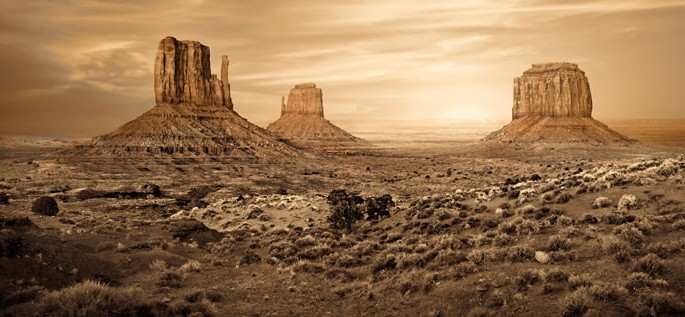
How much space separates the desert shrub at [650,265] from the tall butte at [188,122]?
300 ft

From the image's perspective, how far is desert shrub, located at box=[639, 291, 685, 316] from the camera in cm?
967

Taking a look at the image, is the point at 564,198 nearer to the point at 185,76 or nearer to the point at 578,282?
the point at 578,282

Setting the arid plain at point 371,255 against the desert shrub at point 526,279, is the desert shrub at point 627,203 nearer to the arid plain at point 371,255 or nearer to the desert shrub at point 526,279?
the arid plain at point 371,255

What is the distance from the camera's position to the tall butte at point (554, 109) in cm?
14275

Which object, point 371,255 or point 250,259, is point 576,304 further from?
point 250,259

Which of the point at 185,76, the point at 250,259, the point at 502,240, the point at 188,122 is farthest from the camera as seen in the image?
the point at 185,76

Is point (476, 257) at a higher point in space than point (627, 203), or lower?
lower

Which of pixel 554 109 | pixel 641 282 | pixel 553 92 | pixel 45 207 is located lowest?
pixel 45 207

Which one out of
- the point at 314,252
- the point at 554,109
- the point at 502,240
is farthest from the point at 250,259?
the point at 554,109

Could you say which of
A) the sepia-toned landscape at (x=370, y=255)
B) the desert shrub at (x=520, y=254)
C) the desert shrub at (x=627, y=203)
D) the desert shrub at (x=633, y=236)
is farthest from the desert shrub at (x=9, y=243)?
the desert shrub at (x=627, y=203)

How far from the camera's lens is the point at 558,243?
14.8 metres

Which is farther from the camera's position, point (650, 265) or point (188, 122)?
point (188, 122)

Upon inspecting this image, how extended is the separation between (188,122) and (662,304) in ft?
351

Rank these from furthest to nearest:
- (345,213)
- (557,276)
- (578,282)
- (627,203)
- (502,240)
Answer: (345,213), (627,203), (502,240), (557,276), (578,282)
